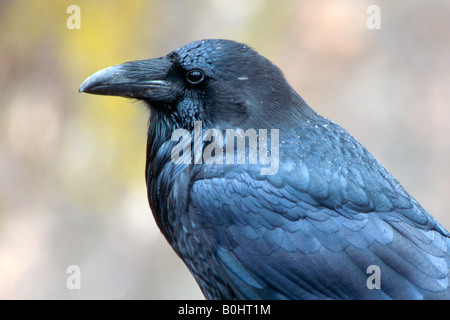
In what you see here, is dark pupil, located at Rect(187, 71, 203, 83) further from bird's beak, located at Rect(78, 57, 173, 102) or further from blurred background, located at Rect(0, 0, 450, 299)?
blurred background, located at Rect(0, 0, 450, 299)

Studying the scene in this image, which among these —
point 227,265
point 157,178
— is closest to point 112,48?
point 157,178

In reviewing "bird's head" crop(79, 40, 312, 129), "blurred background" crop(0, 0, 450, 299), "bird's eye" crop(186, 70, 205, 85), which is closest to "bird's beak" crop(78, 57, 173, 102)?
"bird's head" crop(79, 40, 312, 129)

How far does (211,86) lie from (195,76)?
4.1 inches

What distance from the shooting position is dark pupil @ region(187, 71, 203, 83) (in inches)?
128

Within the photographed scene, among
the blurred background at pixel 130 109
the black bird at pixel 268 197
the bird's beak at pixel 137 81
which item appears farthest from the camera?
the blurred background at pixel 130 109

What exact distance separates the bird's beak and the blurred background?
3531 millimetres

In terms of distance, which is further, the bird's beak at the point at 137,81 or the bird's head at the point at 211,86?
the bird's beak at the point at 137,81

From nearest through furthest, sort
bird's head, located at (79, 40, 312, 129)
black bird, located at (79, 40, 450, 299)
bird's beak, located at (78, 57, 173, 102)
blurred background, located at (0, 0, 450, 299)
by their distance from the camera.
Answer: black bird, located at (79, 40, 450, 299) → bird's head, located at (79, 40, 312, 129) → bird's beak, located at (78, 57, 173, 102) → blurred background, located at (0, 0, 450, 299)

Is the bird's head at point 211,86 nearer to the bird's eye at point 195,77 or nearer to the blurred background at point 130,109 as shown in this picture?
Result: the bird's eye at point 195,77

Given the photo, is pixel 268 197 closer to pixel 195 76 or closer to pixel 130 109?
pixel 195 76

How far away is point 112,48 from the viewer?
269 inches

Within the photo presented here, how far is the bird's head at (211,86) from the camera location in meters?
3.22

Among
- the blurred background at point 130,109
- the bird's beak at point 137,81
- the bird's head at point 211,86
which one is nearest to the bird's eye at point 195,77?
the bird's head at point 211,86

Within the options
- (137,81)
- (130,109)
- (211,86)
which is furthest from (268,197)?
(130,109)
